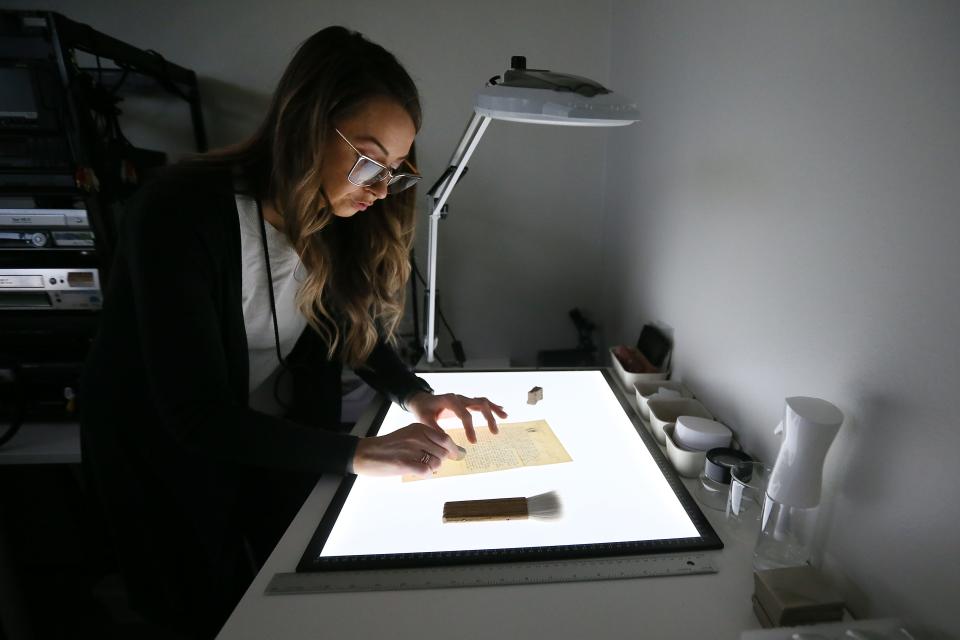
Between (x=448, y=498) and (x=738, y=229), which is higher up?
(x=738, y=229)

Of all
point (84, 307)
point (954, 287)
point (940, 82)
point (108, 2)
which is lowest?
point (84, 307)

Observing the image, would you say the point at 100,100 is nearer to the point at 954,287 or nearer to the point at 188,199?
the point at 188,199

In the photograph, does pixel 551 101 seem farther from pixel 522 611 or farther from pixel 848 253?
pixel 522 611

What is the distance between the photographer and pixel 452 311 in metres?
2.12

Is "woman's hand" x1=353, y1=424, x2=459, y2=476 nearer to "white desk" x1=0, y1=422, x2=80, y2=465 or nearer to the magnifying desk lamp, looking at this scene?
the magnifying desk lamp

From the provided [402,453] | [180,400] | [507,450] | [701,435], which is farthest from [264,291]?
[701,435]

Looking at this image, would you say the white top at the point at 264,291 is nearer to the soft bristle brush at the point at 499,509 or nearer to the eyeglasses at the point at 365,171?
the eyeglasses at the point at 365,171

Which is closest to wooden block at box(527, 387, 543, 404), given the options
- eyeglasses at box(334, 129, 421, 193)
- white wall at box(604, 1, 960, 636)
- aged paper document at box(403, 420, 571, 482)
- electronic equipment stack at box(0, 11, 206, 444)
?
aged paper document at box(403, 420, 571, 482)

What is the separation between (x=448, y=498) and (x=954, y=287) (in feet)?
2.45

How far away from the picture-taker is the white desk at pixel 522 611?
55 centimetres

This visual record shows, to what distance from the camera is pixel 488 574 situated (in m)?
0.62

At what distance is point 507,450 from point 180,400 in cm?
59

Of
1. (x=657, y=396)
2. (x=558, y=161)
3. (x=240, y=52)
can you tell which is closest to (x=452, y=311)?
(x=558, y=161)

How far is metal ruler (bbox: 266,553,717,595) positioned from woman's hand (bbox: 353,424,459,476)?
154mm
